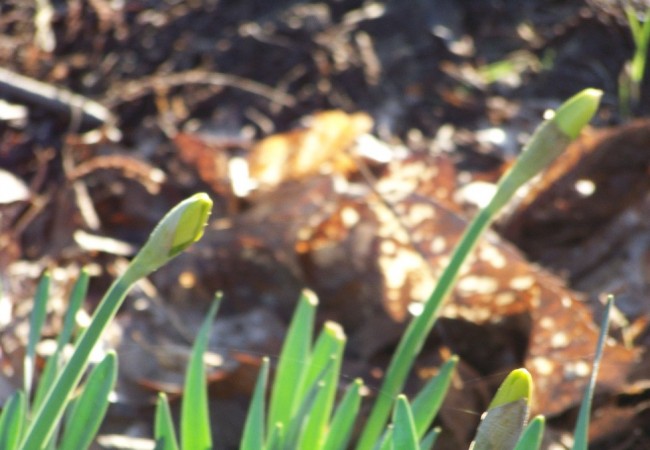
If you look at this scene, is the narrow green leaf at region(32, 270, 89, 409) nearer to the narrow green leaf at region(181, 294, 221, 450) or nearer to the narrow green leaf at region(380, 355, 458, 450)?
the narrow green leaf at region(181, 294, 221, 450)

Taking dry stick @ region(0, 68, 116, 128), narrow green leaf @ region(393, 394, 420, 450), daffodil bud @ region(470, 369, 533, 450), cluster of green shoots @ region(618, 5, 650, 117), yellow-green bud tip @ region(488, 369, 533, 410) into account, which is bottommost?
dry stick @ region(0, 68, 116, 128)

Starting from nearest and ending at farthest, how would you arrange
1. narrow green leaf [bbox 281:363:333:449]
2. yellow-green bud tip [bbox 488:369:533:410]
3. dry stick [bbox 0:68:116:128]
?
yellow-green bud tip [bbox 488:369:533:410] < narrow green leaf [bbox 281:363:333:449] < dry stick [bbox 0:68:116:128]

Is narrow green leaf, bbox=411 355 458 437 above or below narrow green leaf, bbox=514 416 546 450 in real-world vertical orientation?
Answer: below

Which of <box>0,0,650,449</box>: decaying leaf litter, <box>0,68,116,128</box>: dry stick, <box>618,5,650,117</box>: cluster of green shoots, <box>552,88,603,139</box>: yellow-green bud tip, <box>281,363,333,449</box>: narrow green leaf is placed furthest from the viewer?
<box>0,68,116,128</box>: dry stick

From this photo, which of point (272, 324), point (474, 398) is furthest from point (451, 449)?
point (272, 324)

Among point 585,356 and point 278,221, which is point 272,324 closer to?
point 278,221

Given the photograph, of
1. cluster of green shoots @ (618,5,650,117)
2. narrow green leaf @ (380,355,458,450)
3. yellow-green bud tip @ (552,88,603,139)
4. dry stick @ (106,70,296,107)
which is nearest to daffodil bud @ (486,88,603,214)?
yellow-green bud tip @ (552,88,603,139)

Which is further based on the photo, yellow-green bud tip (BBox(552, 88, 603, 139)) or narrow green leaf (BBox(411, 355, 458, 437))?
narrow green leaf (BBox(411, 355, 458, 437))

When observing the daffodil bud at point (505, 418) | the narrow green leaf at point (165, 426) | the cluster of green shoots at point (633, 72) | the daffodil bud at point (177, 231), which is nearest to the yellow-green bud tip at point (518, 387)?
the daffodil bud at point (505, 418)

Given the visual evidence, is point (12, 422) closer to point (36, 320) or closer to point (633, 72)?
point (36, 320)
